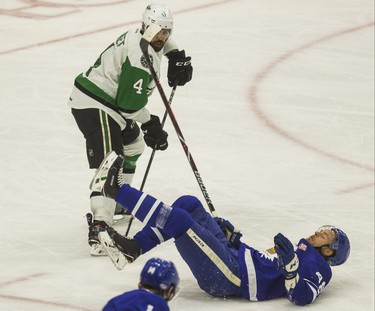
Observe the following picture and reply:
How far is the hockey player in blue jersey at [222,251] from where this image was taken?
5641 millimetres

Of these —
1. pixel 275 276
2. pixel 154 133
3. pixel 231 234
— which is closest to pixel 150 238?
pixel 231 234

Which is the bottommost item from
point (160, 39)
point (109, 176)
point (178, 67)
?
point (109, 176)

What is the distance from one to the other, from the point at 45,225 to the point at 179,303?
1.38m

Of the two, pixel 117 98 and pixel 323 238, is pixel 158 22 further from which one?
pixel 323 238

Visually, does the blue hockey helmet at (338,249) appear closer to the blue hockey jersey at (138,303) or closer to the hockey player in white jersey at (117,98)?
the hockey player in white jersey at (117,98)

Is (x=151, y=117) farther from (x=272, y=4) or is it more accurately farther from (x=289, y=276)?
(x=272, y=4)

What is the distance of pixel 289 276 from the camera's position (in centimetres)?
571

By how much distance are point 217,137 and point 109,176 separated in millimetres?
2759

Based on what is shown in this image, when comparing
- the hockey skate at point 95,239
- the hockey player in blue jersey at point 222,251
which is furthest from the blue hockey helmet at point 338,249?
Answer: the hockey skate at point 95,239

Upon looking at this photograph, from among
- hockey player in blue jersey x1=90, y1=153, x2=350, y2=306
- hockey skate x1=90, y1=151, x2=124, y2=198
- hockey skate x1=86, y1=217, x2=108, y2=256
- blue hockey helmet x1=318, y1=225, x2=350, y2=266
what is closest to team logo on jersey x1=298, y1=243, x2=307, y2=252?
hockey player in blue jersey x1=90, y1=153, x2=350, y2=306

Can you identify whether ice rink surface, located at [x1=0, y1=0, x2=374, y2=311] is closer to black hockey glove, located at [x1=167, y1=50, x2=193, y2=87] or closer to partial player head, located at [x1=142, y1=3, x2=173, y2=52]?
black hockey glove, located at [x1=167, y1=50, x2=193, y2=87]

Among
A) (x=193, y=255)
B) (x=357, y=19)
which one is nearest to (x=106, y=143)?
(x=193, y=255)

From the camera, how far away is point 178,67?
697cm

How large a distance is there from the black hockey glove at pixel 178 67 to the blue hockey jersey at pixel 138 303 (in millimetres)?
3282
